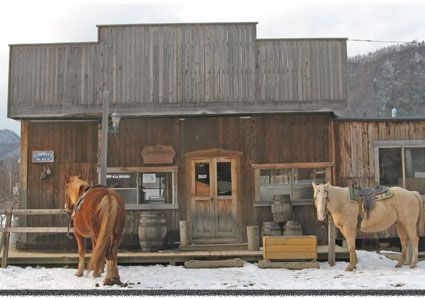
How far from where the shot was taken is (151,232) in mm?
11758

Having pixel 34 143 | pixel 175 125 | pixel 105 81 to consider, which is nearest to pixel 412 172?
pixel 175 125

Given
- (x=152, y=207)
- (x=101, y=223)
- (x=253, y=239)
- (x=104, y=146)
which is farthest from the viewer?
(x=152, y=207)

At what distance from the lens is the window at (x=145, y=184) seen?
1275cm

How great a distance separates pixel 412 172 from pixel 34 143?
10.7 metres

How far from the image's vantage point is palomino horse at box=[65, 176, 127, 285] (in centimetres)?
809

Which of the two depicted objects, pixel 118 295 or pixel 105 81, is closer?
pixel 118 295

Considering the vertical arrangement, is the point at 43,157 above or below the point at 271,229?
above

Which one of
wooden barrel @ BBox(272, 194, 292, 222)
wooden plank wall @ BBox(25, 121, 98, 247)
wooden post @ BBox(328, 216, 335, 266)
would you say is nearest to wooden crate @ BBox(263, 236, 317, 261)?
wooden post @ BBox(328, 216, 335, 266)

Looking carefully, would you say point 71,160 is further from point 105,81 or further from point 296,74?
point 296,74

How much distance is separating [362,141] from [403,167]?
4.55 ft

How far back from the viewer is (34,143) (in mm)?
12820

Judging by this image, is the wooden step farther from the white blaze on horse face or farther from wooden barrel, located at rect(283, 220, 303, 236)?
the white blaze on horse face

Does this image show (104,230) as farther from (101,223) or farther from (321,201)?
(321,201)

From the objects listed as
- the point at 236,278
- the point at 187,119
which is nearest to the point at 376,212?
the point at 236,278
